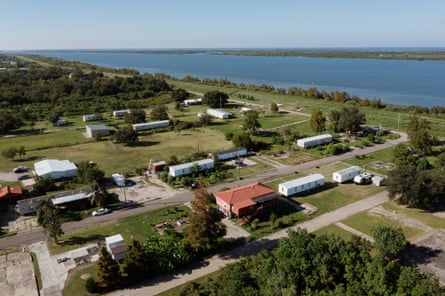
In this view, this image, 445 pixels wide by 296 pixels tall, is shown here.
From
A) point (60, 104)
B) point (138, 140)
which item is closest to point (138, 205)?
point (138, 140)

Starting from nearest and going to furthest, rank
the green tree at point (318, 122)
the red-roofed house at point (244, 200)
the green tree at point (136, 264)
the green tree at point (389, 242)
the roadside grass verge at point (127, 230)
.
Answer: the green tree at point (136, 264) < the green tree at point (389, 242) < the roadside grass verge at point (127, 230) < the red-roofed house at point (244, 200) < the green tree at point (318, 122)

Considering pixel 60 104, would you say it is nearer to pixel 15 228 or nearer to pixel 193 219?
pixel 15 228

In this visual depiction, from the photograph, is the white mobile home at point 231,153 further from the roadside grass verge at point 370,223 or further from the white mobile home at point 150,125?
the white mobile home at point 150,125

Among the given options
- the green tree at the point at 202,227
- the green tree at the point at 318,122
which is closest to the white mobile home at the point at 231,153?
the green tree at the point at 318,122

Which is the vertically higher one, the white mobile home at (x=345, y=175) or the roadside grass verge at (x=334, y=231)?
the white mobile home at (x=345, y=175)

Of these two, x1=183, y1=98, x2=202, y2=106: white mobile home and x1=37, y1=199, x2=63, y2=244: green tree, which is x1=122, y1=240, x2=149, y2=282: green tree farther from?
x1=183, y1=98, x2=202, y2=106: white mobile home

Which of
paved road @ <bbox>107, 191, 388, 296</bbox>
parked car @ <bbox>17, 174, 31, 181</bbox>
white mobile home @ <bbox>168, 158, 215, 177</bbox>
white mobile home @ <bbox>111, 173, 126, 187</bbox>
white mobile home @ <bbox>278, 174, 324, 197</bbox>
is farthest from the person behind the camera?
parked car @ <bbox>17, 174, 31, 181</bbox>

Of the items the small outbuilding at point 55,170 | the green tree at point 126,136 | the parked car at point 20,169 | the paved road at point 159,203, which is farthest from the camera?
the green tree at point 126,136

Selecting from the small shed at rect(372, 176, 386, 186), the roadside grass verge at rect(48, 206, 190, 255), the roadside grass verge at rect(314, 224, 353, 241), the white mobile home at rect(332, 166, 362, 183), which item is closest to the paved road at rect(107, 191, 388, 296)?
the roadside grass verge at rect(314, 224, 353, 241)
